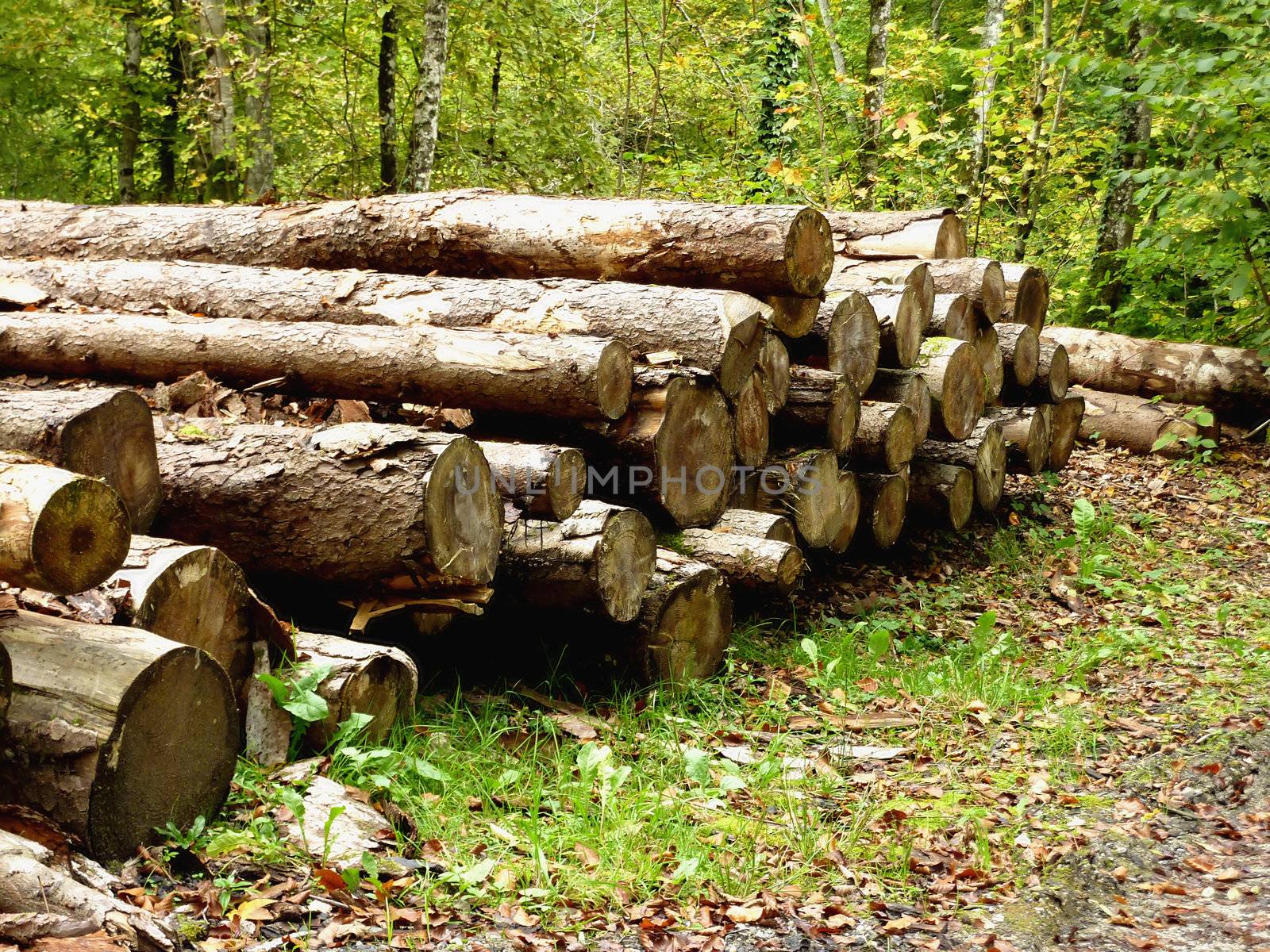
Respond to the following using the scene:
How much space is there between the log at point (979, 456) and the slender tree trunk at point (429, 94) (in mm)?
5824

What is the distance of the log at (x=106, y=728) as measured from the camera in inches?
108

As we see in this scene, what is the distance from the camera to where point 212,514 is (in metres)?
4.21

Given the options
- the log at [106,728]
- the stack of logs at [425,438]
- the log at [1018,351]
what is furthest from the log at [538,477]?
the log at [1018,351]

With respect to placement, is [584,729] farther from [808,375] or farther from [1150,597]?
[1150,597]

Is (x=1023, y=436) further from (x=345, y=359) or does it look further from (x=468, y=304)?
(x=345, y=359)

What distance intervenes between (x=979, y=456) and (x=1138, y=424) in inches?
132

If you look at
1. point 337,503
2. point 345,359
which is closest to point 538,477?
point 337,503

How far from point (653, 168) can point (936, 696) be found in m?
12.9

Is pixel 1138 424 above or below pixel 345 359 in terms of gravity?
below

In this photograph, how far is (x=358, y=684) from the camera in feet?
12.6

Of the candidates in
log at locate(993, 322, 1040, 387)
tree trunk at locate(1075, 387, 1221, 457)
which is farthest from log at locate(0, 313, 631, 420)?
tree trunk at locate(1075, 387, 1221, 457)

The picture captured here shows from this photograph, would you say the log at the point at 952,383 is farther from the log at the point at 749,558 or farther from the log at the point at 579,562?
the log at the point at 579,562

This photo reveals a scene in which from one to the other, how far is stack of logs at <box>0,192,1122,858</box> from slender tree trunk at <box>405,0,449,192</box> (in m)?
3.88

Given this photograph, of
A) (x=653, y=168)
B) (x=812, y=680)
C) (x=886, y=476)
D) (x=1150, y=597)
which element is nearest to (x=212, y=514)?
(x=812, y=680)
